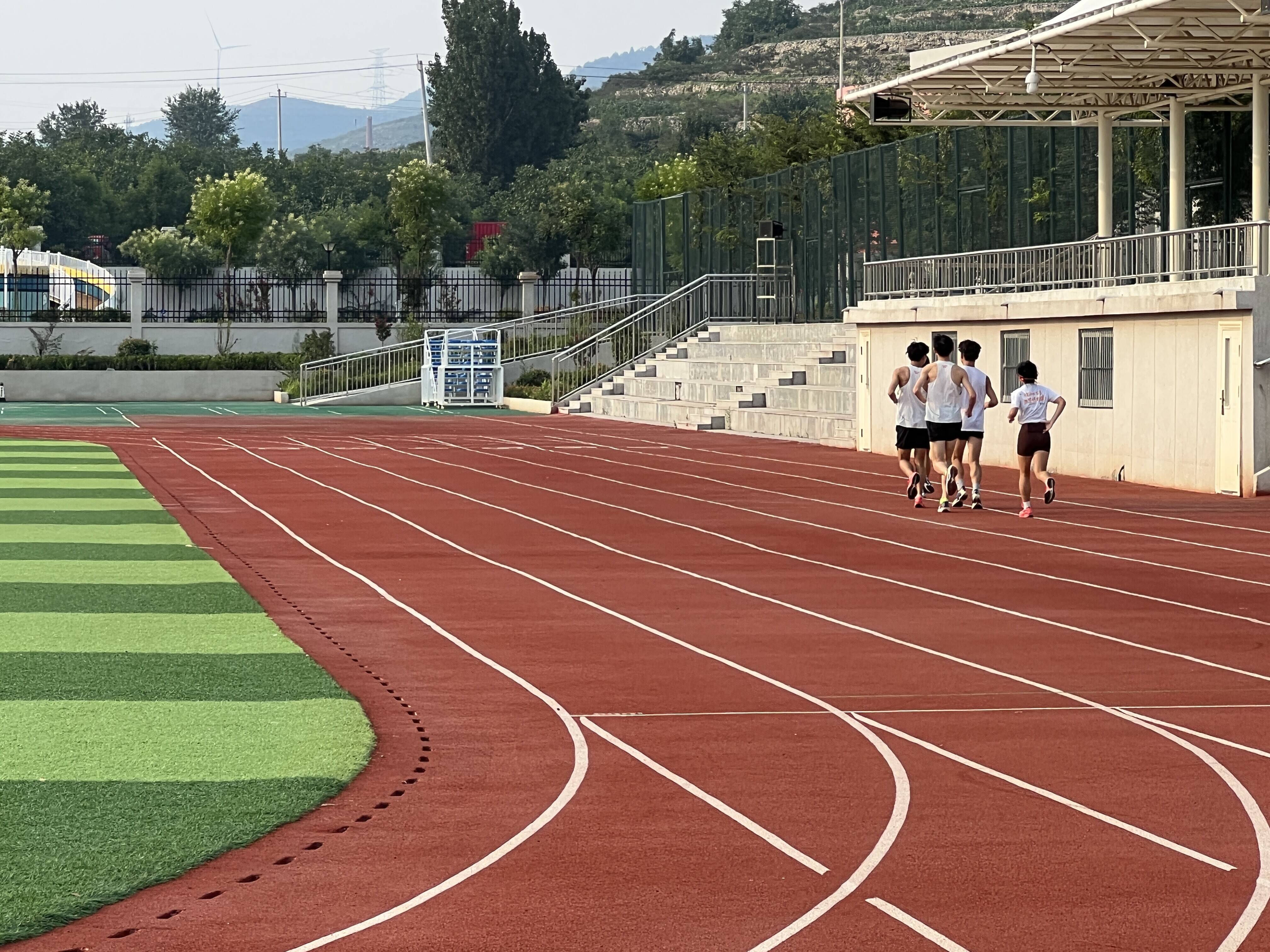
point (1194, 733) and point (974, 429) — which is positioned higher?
point (974, 429)

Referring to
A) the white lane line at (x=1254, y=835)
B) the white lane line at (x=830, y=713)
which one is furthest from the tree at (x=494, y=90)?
the white lane line at (x=1254, y=835)

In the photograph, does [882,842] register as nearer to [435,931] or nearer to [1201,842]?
[1201,842]

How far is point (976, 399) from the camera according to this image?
67.6 feet

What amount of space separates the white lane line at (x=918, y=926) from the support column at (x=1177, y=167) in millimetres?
24639

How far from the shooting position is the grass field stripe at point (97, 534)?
17.2 m

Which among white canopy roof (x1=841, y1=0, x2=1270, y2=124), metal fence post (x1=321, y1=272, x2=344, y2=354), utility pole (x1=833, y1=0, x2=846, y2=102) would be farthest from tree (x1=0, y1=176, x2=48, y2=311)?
white canopy roof (x1=841, y1=0, x2=1270, y2=124)

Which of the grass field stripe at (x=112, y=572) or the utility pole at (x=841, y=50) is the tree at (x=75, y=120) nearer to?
the utility pole at (x=841, y=50)

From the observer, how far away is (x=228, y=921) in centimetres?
601

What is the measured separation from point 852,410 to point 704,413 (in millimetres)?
5612

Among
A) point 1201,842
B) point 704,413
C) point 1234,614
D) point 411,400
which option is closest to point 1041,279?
point 704,413

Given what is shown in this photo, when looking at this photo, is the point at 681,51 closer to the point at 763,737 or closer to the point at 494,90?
the point at 494,90

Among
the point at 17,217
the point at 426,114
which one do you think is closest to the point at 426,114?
the point at 426,114

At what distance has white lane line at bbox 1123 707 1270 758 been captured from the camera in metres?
8.72

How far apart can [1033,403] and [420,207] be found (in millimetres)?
51570
